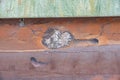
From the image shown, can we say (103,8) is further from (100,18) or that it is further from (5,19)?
(5,19)

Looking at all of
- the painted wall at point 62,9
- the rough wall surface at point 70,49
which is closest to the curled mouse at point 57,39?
the rough wall surface at point 70,49

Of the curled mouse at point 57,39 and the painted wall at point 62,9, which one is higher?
the painted wall at point 62,9

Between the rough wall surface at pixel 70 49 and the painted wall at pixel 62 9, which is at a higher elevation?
the painted wall at pixel 62 9

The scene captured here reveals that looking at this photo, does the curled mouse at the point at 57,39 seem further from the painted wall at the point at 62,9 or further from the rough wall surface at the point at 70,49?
the painted wall at the point at 62,9

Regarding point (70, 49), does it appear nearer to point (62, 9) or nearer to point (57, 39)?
point (57, 39)

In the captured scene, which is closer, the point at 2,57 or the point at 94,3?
the point at 94,3

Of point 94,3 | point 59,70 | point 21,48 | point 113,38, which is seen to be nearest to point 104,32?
point 113,38

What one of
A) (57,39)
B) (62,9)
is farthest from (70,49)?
(62,9)

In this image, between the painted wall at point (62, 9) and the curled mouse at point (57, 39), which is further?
the curled mouse at point (57, 39)

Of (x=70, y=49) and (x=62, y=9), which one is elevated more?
(x=62, y=9)
